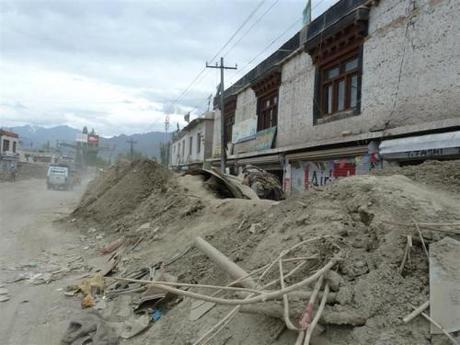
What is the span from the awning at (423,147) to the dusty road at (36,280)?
25.6ft

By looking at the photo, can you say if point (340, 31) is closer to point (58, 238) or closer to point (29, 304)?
point (58, 238)

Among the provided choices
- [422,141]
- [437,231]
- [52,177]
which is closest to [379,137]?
[422,141]

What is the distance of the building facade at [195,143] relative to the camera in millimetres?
35344

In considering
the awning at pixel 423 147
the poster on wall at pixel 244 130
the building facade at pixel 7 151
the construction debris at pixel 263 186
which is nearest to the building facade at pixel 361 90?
the awning at pixel 423 147

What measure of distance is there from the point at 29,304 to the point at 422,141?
28.0 feet

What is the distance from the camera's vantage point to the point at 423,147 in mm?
9828

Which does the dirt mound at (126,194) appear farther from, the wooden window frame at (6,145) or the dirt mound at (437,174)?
the wooden window frame at (6,145)

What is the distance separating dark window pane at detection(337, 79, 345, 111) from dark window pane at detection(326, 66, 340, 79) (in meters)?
0.39

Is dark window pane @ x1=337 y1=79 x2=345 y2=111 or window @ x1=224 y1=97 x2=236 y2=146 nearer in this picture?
dark window pane @ x1=337 y1=79 x2=345 y2=111

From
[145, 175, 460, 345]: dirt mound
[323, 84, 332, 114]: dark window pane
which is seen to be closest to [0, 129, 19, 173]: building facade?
[323, 84, 332, 114]: dark window pane

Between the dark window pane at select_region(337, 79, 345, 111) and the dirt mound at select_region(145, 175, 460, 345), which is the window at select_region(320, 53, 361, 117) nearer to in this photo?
the dark window pane at select_region(337, 79, 345, 111)

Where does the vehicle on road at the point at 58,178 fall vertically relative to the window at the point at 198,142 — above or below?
below

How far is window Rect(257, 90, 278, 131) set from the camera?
20675 mm

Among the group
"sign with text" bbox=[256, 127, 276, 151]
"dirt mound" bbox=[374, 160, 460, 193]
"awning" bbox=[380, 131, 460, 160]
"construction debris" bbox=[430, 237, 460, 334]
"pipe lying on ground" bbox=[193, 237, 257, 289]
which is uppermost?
"sign with text" bbox=[256, 127, 276, 151]
